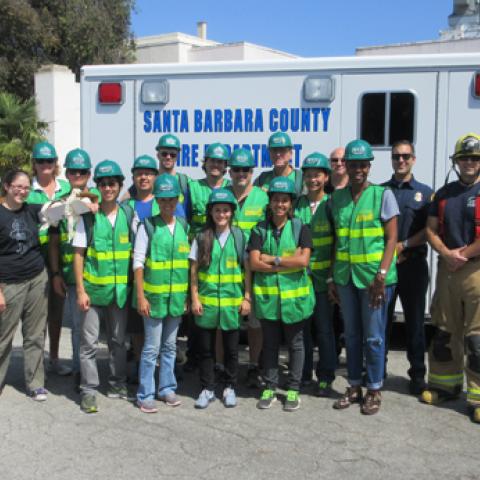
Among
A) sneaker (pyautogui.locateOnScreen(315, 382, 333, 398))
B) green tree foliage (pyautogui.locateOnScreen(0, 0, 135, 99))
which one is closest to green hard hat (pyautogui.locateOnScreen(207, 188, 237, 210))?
sneaker (pyautogui.locateOnScreen(315, 382, 333, 398))

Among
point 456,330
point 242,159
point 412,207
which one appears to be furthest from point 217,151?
point 456,330

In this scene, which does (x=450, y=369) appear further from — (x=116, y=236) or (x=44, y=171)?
(x=44, y=171)

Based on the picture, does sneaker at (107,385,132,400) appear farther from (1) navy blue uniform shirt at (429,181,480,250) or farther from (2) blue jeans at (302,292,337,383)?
(1) navy blue uniform shirt at (429,181,480,250)

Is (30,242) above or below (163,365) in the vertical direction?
above

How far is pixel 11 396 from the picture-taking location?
4.73 metres

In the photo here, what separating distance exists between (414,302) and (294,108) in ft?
6.85

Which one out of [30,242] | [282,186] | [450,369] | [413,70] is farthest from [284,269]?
[413,70]

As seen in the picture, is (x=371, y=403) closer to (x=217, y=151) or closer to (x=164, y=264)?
(x=164, y=264)

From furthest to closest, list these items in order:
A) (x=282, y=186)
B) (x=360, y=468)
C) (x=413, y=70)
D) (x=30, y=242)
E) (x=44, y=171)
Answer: (x=413, y=70) → (x=44, y=171) → (x=30, y=242) → (x=282, y=186) → (x=360, y=468)

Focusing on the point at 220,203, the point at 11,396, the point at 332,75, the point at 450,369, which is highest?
the point at 332,75

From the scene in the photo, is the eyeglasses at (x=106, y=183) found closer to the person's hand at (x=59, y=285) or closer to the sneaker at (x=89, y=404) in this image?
the person's hand at (x=59, y=285)

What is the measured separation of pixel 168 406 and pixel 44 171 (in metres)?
2.09

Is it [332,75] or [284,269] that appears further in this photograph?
[332,75]

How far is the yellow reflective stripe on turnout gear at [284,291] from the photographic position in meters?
4.36
